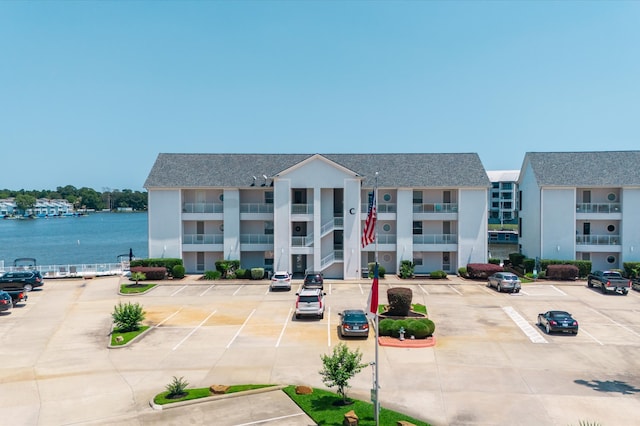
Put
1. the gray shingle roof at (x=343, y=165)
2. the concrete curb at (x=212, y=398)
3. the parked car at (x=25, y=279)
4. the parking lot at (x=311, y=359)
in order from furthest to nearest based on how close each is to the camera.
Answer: the gray shingle roof at (x=343, y=165)
the parked car at (x=25, y=279)
the concrete curb at (x=212, y=398)
the parking lot at (x=311, y=359)

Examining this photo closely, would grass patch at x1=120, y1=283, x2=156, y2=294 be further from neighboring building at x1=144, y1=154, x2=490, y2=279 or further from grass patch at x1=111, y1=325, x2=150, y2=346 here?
grass patch at x1=111, y1=325, x2=150, y2=346

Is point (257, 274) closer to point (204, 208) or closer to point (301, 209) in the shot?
point (301, 209)

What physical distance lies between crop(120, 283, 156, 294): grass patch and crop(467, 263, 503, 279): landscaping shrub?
2754 cm

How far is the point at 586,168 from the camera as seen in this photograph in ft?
161

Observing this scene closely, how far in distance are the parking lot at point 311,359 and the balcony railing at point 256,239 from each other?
11.0m

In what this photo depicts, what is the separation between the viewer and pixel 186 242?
161 ft

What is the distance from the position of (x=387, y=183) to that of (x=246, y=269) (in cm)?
1545

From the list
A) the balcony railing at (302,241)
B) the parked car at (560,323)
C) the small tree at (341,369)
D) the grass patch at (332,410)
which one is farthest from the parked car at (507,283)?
the small tree at (341,369)

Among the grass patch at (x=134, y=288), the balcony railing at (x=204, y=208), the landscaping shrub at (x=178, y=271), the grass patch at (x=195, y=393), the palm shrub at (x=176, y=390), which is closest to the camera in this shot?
the grass patch at (x=195, y=393)

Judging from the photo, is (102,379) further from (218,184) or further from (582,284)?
(582,284)

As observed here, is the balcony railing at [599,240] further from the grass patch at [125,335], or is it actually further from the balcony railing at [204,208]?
the grass patch at [125,335]

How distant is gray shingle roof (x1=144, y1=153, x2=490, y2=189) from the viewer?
48.8m

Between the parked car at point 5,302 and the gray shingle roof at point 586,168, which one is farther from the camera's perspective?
the gray shingle roof at point 586,168

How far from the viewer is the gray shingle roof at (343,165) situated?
160 ft
